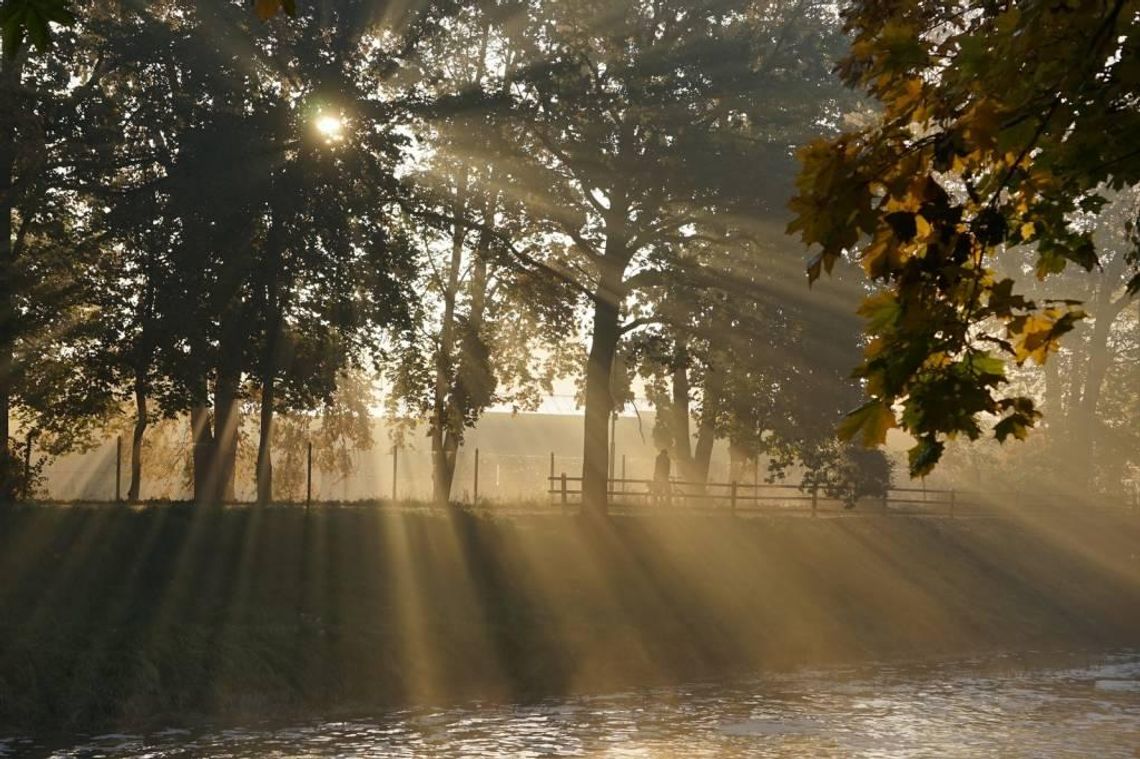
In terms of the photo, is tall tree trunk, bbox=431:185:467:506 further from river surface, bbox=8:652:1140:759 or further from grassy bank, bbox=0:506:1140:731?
river surface, bbox=8:652:1140:759

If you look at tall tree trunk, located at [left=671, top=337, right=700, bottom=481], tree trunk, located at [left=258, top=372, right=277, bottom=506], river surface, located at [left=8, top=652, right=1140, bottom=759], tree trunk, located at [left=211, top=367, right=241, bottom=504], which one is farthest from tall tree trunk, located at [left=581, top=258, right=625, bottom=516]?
tall tree trunk, located at [left=671, top=337, right=700, bottom=481]

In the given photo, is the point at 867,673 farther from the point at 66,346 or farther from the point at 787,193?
the point at 66,346

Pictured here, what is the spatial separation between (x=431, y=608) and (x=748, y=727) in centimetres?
725

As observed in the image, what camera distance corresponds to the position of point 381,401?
4981cm

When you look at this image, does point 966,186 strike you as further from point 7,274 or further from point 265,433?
point 7,274

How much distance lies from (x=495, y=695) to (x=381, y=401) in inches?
990

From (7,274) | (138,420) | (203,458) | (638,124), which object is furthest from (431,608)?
(638,124)

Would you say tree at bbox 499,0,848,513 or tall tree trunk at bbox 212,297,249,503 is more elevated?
tree at bbox 499,0,848,513

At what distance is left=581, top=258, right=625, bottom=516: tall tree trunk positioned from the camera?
39.4 m

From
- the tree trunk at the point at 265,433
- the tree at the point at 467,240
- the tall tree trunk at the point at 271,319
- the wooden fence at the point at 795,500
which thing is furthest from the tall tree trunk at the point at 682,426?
the tall tree trunk at the point at 271,319

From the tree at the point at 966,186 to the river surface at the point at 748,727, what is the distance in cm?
1494

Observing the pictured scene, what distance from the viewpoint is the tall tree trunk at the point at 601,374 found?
39438mm

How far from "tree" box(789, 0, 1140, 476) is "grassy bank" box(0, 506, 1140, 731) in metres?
17.5

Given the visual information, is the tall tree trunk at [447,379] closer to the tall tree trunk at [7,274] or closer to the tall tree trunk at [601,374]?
the tall tree trunk at [601,374]
